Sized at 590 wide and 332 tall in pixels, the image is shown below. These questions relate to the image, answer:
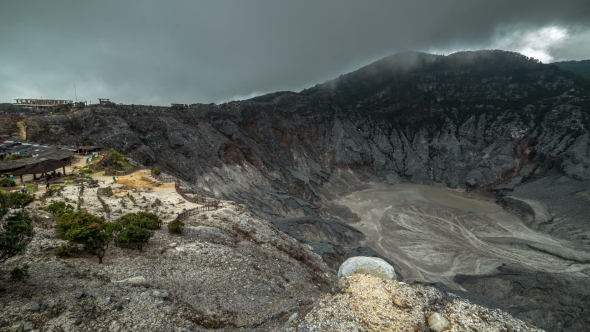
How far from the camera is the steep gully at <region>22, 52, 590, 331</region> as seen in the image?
39.5 metres

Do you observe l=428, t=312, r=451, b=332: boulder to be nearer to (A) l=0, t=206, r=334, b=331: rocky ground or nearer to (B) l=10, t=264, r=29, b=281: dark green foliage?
(A) l=0, t=206, r=334, b=331: rocky ground

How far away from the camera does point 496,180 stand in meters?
79.1

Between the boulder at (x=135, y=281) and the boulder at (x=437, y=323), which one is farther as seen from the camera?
the boulder at (x=135, y=281)

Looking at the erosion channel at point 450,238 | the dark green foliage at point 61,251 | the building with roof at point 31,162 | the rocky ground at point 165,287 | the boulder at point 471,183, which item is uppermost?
the building with roof at point 31,162

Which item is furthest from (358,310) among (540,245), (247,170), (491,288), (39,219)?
(247,170)

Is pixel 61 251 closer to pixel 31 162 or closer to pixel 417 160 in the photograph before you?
pixel 31 162

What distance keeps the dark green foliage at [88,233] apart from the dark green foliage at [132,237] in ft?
2.73

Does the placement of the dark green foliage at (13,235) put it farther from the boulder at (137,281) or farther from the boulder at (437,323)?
the boulder at (437,323)

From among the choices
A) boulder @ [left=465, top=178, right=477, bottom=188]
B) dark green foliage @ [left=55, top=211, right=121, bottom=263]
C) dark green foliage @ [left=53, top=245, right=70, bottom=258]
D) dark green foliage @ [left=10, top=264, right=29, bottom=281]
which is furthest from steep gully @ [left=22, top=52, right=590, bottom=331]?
dark green foliage @ [left=10, top=264, right=29, bottom=281]

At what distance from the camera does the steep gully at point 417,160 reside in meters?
39.5

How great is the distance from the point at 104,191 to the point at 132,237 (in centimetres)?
1350

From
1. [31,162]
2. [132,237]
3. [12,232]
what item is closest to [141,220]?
[132,237]

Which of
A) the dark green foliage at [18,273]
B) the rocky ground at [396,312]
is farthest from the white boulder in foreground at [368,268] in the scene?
the dark green foliage at [18,273]

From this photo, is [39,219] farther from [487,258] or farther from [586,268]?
[586,268]
